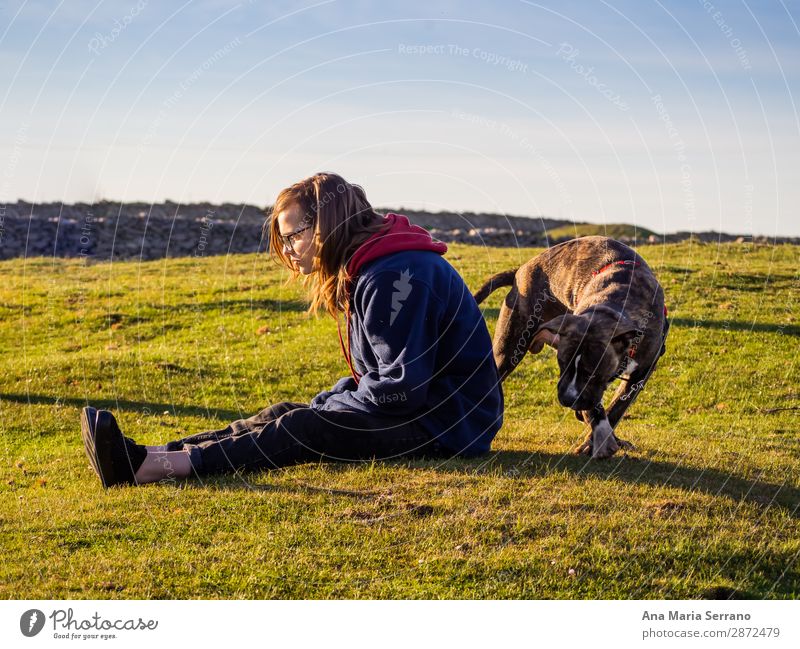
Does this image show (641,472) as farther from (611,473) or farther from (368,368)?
(368,368)

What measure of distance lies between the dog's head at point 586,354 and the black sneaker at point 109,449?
3.68 m

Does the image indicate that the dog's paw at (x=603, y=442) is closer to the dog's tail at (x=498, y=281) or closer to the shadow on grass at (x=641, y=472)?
the shadow on grass at (x=641, y=472)

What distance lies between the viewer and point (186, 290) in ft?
72.0

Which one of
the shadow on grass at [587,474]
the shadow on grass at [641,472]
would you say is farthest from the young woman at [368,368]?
the shadow on grass at [641,472]

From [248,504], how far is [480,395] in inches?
86.3

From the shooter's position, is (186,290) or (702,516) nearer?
(702,516)

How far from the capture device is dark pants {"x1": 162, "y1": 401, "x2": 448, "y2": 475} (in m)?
7.56

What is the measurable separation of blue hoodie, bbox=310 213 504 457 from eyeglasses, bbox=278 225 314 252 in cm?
58

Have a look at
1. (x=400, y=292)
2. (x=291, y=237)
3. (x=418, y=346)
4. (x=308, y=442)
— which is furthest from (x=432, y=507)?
(x=291, y=237)

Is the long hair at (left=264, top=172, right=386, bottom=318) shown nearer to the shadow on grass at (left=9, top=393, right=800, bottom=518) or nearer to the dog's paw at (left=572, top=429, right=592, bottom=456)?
the shadow on grass at (left=9, top=393, right=800, bottom=518)

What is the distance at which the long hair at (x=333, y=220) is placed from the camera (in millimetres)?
7547

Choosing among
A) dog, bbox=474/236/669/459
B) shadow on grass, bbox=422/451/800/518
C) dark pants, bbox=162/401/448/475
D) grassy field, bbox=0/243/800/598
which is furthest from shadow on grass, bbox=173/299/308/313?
shadow on grass, bbox=422/451/800/518

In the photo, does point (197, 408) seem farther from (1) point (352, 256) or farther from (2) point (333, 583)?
(2) point (333, 583)

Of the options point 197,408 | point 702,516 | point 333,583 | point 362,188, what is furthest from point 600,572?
point 197,408
